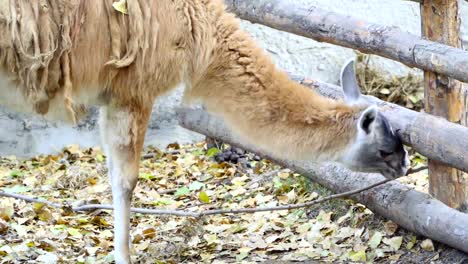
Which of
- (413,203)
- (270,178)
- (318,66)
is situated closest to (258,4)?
(270,178)

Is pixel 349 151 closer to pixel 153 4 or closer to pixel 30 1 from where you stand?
pixel 153 4

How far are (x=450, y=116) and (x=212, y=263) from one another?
6.02 feet

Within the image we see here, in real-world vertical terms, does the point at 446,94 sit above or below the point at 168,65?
below

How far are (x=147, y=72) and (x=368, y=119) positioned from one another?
1393mm

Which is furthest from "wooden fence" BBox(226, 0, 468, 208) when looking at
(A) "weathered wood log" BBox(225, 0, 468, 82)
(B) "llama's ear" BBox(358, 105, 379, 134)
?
(B) "llama's ear" BBox(358, 105, 379, 134)

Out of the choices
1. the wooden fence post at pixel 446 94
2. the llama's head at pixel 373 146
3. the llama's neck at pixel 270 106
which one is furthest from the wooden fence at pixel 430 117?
the llama's neck at pixel 270 106

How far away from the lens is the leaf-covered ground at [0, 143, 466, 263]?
19.7 feet

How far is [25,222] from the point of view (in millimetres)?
6711

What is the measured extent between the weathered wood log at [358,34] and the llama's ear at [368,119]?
1.39ft

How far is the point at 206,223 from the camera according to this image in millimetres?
6672

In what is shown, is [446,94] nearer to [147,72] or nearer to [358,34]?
[358,34]

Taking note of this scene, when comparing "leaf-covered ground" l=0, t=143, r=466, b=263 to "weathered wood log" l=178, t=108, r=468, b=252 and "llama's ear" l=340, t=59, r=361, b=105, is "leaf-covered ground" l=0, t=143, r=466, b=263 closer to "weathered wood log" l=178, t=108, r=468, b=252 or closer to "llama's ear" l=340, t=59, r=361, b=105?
"weathered wood log" l=178, t=108, r=468, b=252

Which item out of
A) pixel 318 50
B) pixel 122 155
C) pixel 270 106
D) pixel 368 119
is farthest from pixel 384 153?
pixel 318 50

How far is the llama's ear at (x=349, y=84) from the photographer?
19.2 ft
